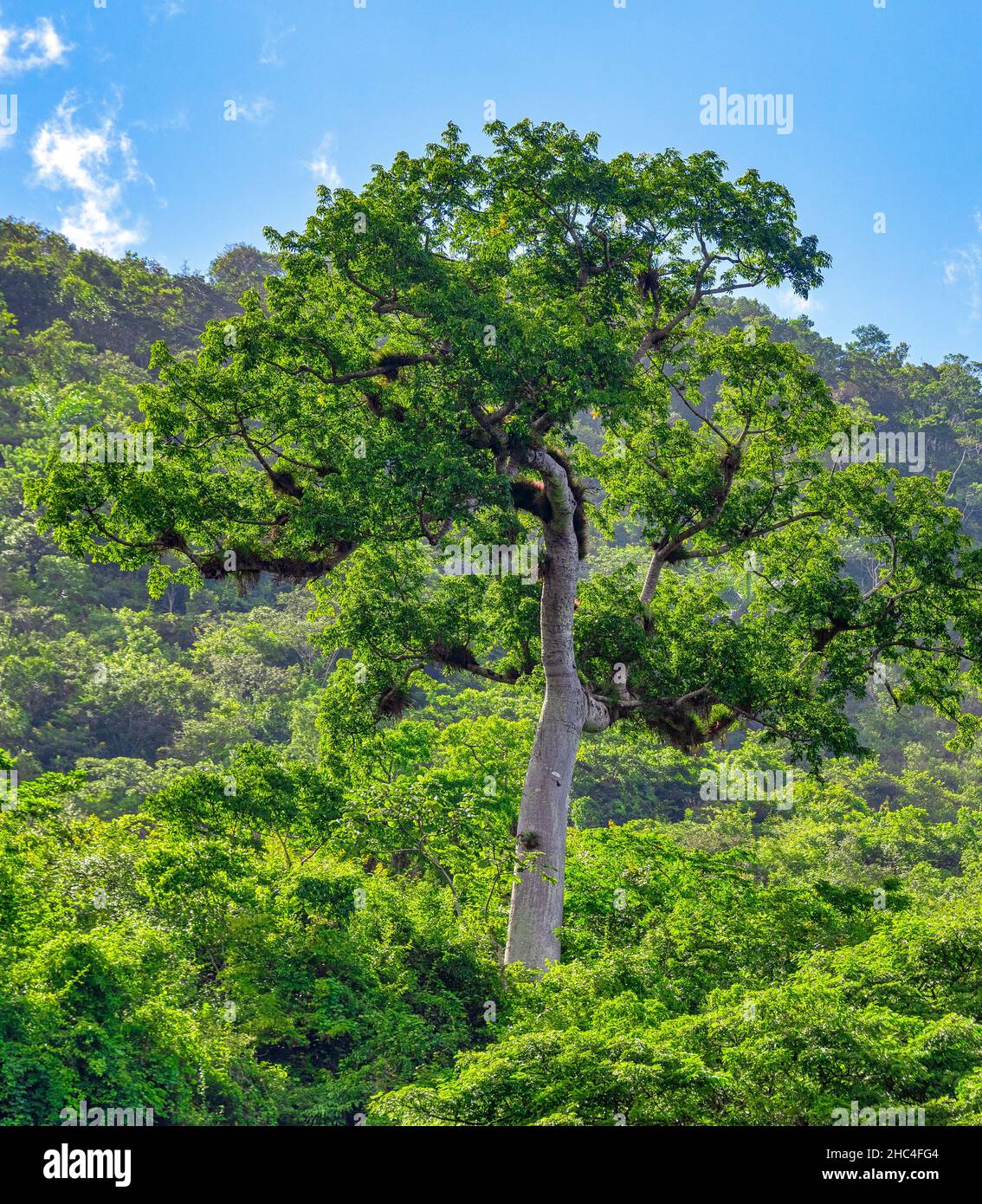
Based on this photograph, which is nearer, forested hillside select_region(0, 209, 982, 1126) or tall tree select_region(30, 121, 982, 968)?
forested hillside select_region(0, 209, 982, 1126)

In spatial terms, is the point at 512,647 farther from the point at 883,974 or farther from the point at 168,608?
the point at 168,608

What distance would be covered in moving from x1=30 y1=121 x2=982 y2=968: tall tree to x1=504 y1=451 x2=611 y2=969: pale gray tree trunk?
0.03 m

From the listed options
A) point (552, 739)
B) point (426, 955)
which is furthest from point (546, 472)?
point (426, 955)

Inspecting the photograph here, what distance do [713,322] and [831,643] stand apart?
220 ft

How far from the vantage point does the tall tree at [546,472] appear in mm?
13656

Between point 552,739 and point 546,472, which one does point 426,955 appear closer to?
point 552,739

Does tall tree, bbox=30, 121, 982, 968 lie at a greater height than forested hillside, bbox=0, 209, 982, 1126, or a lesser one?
greater

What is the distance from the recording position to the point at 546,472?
47.8 ft

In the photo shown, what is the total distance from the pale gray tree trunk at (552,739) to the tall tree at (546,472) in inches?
1.3

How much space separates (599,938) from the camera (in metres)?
14.4

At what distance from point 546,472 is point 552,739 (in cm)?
318

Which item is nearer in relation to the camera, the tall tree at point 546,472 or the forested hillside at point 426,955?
the forested hillside at point 426,955

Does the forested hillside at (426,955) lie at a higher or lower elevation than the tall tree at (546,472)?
lower

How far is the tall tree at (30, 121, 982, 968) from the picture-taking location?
1366 centimetres
